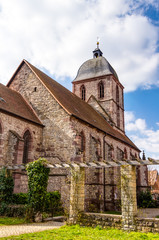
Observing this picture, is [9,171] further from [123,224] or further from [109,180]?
[109,180]

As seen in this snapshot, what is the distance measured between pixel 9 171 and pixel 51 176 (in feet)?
10.5

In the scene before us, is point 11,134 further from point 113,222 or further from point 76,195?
point 113,222

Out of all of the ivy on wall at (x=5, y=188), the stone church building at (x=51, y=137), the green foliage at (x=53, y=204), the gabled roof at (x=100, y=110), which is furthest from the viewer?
the gabled roof at (x=100, y=110)

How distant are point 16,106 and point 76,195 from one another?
8.47 m

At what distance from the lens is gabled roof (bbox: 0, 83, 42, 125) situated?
47.6 ft

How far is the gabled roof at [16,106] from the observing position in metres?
14.5

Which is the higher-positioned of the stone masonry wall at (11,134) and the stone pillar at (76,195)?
the stone masonry wall at (11,134)

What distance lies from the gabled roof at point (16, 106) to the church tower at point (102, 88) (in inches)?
468

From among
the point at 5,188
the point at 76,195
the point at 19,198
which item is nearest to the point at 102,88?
the point at 19,198

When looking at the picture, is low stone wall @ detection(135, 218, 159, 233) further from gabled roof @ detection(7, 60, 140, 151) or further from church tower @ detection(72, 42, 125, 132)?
church tower @ detection(72, 42, 125, 132)

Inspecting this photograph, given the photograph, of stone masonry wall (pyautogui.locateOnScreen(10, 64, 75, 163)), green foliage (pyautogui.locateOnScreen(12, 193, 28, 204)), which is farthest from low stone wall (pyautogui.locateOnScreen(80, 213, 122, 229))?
stone masonry wall (pyautogui.locateOnScreen(10, 64, 75, 163))

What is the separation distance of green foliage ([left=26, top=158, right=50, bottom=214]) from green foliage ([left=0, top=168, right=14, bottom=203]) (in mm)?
1597

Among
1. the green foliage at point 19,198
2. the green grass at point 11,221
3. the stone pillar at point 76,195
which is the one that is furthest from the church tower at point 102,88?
the green grass at point 11,221

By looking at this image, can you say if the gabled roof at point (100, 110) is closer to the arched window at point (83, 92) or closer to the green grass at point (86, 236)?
the arched window at point (83, 92)
